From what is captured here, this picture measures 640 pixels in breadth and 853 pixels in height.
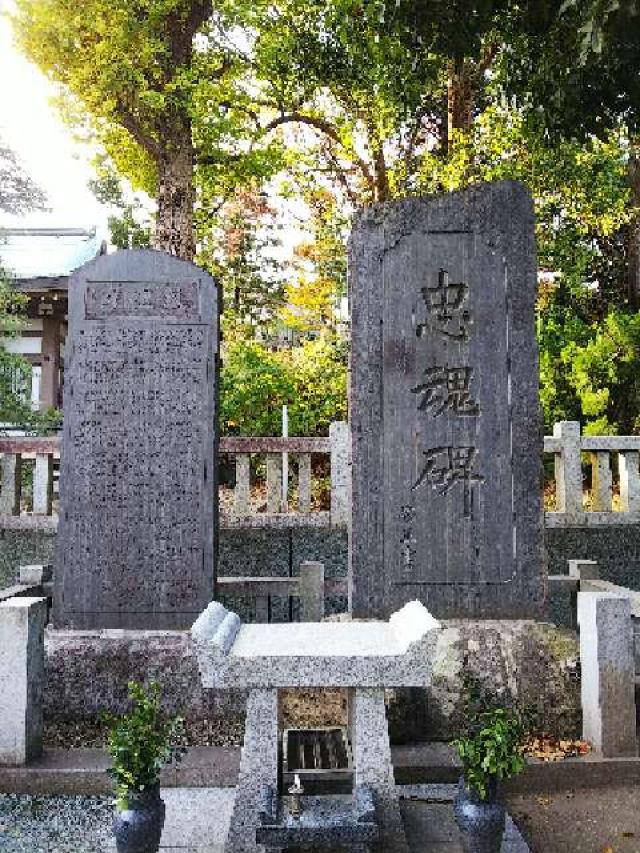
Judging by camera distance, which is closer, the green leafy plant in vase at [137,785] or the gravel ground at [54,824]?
the green leafy plant in vase at [137,785]

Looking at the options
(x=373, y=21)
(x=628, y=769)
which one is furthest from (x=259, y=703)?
Answer: (x=373, y=21)

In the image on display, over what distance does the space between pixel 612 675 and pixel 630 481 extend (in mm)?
3898

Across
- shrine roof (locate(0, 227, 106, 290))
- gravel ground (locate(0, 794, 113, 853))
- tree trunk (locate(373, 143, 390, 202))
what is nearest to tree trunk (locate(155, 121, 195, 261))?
tree trunk (locate(373, 143, 390, 202))

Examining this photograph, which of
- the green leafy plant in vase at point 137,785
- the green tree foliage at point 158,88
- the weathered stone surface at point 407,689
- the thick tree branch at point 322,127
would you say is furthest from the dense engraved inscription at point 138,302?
the thick tree branch at point 322,127

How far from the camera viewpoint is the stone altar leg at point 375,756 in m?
2.62

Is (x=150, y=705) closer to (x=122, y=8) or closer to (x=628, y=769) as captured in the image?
(x=628, y=769)

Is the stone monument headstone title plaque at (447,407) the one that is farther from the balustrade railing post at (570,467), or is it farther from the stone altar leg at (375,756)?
the balustrade railing post at (570,467)

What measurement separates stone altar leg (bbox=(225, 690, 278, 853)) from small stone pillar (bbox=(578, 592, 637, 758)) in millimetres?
1981

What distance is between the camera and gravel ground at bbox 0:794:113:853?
10.1 feet

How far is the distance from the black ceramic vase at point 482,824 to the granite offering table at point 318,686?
283 millimetres

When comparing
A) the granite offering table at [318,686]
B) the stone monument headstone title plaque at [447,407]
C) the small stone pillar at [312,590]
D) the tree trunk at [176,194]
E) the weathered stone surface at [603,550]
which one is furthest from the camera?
the tree trunk at [176,194]

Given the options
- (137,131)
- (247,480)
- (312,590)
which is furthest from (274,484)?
(137,131)

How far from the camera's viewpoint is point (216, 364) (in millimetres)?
5285

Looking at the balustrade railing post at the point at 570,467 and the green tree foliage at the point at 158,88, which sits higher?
the green tree foliage at the point at 158,88
